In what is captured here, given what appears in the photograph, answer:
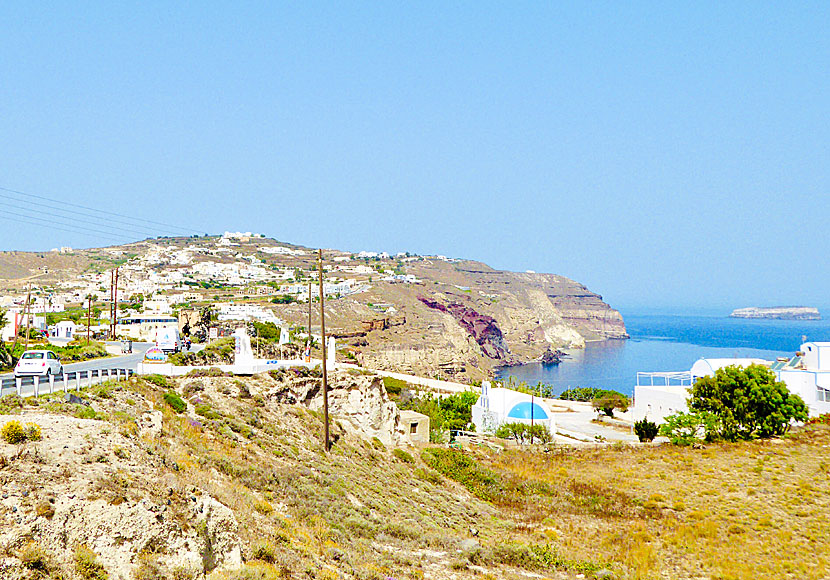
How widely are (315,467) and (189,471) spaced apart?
7.01 metres

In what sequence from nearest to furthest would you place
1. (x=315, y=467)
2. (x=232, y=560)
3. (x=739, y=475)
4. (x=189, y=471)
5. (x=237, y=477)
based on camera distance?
1. (x=232, y=560)
2. (x=189, y=471)
3. (x=237, y=477)
4. (x=315, y=467)
5. (x=739, y=475)

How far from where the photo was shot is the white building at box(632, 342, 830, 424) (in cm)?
4712

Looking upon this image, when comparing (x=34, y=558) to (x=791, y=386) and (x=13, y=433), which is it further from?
(x=791, y=386)

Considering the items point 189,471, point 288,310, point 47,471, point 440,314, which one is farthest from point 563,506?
point 440,314

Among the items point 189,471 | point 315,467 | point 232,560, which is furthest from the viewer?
point 315,467

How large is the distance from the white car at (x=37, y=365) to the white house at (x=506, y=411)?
101 ft

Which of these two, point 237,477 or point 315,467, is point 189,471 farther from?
point 315,467

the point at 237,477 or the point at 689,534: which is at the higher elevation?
the point at 237,477

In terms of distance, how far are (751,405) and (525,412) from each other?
48.5 feet

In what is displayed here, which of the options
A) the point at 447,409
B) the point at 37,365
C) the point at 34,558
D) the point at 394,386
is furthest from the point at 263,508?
the point at 394,386

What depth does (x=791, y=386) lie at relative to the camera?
159ft

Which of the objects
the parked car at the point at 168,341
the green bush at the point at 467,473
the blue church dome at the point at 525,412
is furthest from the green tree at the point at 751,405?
the parked car at the point at 168,341

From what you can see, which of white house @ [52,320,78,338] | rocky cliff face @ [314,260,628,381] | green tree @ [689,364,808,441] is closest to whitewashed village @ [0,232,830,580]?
green tree @ [689,364,808,441]

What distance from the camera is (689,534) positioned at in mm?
20453
